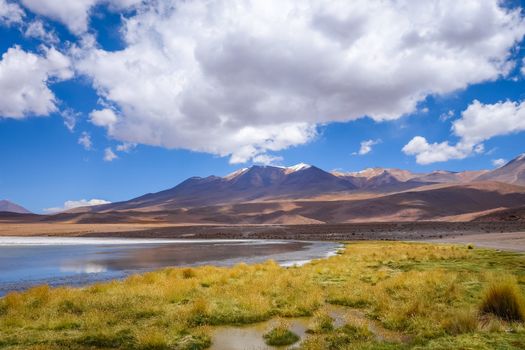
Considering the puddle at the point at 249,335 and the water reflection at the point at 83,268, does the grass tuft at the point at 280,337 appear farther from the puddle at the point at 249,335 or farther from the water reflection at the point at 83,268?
the water reflection at the point at 83,268

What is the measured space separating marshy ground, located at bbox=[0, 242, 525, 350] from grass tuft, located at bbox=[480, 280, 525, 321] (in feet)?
0.09

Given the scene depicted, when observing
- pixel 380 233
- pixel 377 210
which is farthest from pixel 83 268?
pixel 377 210

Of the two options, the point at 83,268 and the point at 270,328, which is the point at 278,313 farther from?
the point at 83,268

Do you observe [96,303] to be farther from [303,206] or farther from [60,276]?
[303,206]

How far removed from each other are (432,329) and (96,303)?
1028 cm

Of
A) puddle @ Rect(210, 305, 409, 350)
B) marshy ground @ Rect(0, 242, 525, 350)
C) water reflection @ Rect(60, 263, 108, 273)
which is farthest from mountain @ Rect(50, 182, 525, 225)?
puddle @ Rect(210, 305, 409, 350)

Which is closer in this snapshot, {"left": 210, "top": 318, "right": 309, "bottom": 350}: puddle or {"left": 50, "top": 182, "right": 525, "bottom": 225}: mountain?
{"left": 210, "top": 318, "right": 309, "bottom": 350}: puddle

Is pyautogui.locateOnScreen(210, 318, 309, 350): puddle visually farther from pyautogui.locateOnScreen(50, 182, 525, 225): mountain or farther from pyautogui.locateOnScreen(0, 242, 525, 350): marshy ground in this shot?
pyautogui.locateOnScreen(50, 182, 525, 225): mountain

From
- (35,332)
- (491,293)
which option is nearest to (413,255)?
(491,293)

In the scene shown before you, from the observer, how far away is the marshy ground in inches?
392

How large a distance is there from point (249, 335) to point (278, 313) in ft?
7.32

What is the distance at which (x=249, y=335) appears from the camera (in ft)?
36.5

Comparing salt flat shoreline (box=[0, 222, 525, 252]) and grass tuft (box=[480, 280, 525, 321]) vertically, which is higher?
A: salt flat shoreline (box=[0, 222, 525, 252])

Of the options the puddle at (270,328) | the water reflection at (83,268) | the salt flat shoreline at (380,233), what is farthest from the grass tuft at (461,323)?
the salt flat shoreline at (380,233)
